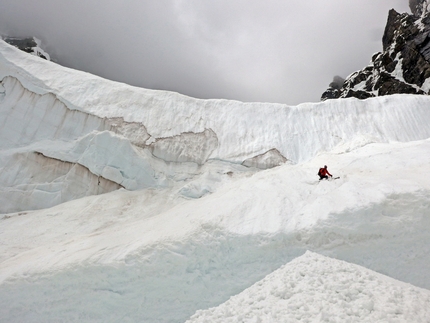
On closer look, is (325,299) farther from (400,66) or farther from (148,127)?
(400,66)

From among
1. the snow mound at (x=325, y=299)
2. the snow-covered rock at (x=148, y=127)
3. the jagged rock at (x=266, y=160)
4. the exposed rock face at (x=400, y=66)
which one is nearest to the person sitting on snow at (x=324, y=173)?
the snow mound at (x=325, y=299)

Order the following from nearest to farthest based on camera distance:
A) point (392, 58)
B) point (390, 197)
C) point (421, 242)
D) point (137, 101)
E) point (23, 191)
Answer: point (421, 242)
point (390, 197)
point (23, 191)
point (137, 101)
point (392, 58)

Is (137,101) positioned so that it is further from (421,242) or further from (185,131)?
(421,242)

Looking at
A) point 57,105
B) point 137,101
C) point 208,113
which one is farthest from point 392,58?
point 57,105

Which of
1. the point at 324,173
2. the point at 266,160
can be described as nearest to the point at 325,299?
the point at 324,173

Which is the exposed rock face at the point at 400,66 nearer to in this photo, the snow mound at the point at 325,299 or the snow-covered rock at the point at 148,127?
the snow-covered rock at the point at 148,127

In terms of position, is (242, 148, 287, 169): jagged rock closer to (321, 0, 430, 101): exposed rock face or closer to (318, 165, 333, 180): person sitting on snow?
(318, 165, 333, 180): person sitting on snow

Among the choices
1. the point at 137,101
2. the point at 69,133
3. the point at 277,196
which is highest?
the point at 137,101

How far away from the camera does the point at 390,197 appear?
6953 mm

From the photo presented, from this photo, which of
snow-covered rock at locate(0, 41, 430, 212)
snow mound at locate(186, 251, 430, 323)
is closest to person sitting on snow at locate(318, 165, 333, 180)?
snow mound at locate(186, 251, 430, 323)

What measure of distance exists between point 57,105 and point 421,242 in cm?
1901

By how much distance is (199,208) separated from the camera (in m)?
9.11

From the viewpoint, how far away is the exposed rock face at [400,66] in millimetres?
42000

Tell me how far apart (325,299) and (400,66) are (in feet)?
173
